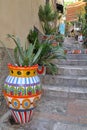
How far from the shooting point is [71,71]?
6.00 metres

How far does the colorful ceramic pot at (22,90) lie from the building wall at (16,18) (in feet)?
4.23

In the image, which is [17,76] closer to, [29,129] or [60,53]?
[29,129]

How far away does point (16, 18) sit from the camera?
529 centimetres

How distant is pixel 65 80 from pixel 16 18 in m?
1.83

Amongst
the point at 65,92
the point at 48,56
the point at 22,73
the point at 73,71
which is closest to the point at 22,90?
the point at 22,73

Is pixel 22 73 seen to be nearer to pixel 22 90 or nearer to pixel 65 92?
pixel 22 90

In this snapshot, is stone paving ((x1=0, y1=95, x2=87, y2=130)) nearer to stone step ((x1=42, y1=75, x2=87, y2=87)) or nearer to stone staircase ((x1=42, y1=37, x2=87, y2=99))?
stone staircase ((x1=42, y1=37, x2=87, y2=99))

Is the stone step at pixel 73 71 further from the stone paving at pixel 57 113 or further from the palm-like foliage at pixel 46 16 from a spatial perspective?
the palm-like foliage at pixel 46 16

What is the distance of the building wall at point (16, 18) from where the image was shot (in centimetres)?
446

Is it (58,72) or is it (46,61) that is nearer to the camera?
(46,61)

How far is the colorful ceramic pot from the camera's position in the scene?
3.24 m

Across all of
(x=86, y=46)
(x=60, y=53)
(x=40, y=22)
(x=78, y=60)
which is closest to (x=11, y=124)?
(x=60, y=53)

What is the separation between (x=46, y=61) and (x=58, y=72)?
738mm

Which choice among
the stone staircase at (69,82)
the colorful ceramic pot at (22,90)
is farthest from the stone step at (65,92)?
the colorful ceramic pot at (22,90)
